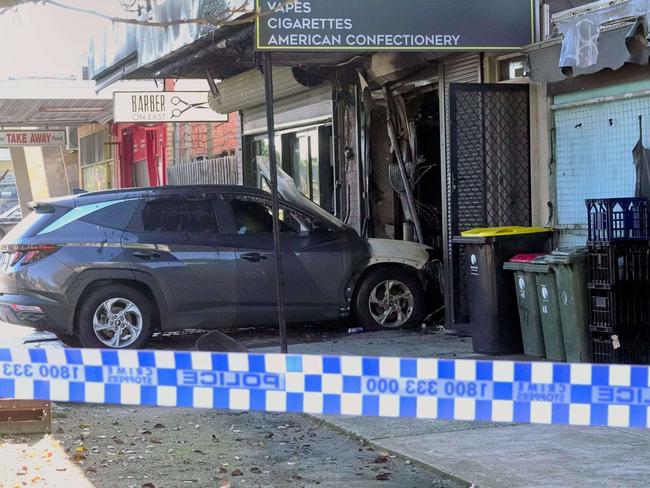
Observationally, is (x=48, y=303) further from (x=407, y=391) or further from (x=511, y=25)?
(x=407, y=391)

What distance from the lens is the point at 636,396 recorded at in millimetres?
4773

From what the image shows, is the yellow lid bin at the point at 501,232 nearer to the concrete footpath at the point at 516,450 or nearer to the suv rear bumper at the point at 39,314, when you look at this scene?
the concrete footpath at the point at 516,450

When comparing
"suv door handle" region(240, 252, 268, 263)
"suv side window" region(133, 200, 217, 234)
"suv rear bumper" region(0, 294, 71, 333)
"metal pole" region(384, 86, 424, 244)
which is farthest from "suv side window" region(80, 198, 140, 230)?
"metal pole" region(384, 86, 424, 244)

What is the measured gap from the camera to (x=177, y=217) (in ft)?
36.8

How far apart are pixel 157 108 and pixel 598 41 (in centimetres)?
1100

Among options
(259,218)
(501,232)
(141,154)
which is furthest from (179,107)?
(501,232)

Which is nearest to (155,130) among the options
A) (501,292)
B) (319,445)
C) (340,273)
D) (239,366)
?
(340,273)

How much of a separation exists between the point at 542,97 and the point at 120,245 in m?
4.65

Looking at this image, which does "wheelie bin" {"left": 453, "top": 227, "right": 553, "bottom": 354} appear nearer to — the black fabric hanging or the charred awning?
the black fabric hanging

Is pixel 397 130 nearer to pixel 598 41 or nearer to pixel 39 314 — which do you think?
pixel 598 41

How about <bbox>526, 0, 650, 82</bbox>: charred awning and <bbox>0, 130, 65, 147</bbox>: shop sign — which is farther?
<bbox>0, 130, 65, 147</bbox>: shop sign

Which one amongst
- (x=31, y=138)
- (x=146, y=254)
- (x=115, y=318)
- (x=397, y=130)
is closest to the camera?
(x=115, y=318)

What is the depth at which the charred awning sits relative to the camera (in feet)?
28.6

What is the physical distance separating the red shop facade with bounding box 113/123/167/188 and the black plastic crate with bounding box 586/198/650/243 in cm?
1733
